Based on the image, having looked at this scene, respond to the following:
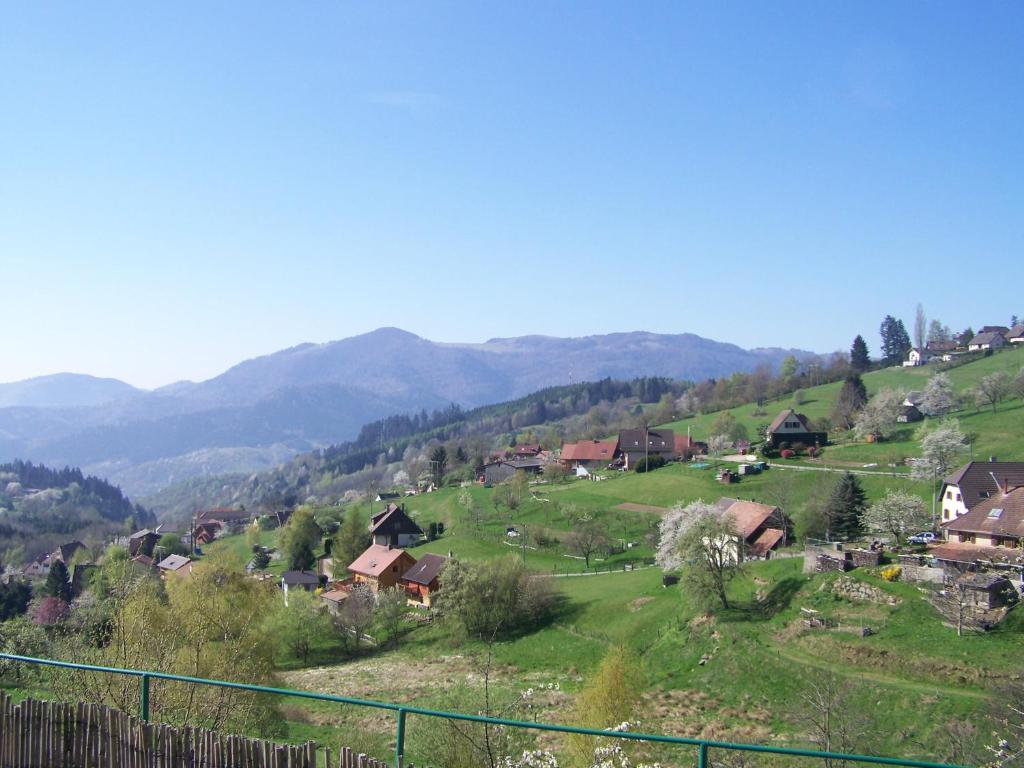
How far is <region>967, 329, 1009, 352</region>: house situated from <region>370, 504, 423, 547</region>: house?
96.2 metres

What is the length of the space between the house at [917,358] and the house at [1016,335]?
11943mm

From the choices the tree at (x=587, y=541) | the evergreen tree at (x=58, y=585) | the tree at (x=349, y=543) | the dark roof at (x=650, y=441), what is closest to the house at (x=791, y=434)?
the dark roof at (x=650, y=441)

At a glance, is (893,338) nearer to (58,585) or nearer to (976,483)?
(976,483)

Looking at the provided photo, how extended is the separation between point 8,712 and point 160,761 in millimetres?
2321

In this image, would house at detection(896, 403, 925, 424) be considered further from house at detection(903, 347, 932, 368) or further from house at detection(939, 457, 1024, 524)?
house at detection(903, 347, 932, 368)

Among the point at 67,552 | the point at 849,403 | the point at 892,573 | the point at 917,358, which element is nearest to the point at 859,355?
the point at 917,358

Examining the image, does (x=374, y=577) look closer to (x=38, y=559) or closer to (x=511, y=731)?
(x=511, y=731)

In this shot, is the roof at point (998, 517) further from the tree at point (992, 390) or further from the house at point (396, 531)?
the house at point (396, 531)

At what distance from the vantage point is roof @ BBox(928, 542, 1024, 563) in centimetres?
3556

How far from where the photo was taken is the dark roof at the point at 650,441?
344ft

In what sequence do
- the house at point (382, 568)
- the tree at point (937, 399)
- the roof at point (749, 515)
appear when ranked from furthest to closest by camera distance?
the tree at point (937, 399)
the house at point (382, 568)
the roof at point (749, 515)

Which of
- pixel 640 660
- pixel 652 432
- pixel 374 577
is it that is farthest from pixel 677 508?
pixel 652 432

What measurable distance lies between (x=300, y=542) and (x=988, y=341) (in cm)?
11016

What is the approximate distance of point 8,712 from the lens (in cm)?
998
